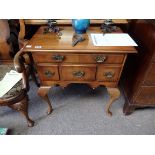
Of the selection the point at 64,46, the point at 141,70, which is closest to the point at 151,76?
the point at 141,70

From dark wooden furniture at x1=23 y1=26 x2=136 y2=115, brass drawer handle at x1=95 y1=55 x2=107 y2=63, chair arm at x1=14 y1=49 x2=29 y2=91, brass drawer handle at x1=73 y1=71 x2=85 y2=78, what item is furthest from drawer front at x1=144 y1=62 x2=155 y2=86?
chair arm at x1=14 y1=49 x2=29 y2=91

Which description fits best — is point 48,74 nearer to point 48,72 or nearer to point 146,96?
point 48,72

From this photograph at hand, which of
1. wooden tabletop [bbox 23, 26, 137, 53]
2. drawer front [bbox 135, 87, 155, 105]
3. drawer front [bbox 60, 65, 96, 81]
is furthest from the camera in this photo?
drawer front [bbox 135, 87, 155, 105]

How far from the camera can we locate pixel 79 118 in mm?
1324

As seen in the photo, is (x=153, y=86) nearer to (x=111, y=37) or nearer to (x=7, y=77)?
(x=111, y=37)

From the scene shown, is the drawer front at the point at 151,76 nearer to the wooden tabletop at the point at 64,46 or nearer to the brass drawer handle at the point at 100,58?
the wooden tabletop at the point at 64,46

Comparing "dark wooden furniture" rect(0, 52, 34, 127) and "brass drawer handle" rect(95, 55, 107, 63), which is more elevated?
"brass drawer handle" rect(95, 55, 107, 63)

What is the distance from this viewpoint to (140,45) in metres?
1.14

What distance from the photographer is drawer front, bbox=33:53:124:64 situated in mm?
905

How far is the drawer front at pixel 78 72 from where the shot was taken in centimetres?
97

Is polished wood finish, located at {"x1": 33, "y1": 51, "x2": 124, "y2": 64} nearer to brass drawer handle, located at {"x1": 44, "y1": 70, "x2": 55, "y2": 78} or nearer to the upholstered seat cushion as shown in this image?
brass drawer handle, located at {"x1": 44, "y1": 70, "x2": 55, "y2": 78}

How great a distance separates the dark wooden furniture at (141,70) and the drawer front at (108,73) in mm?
215

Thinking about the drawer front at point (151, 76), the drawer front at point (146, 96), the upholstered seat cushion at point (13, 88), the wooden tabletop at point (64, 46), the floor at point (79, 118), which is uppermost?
the wooden tabletop at point (64, 46)

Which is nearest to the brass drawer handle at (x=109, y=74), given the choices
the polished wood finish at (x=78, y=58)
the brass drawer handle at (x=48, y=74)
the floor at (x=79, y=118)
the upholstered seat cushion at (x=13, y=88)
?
the polished wood finish at (x=78, y=58)
